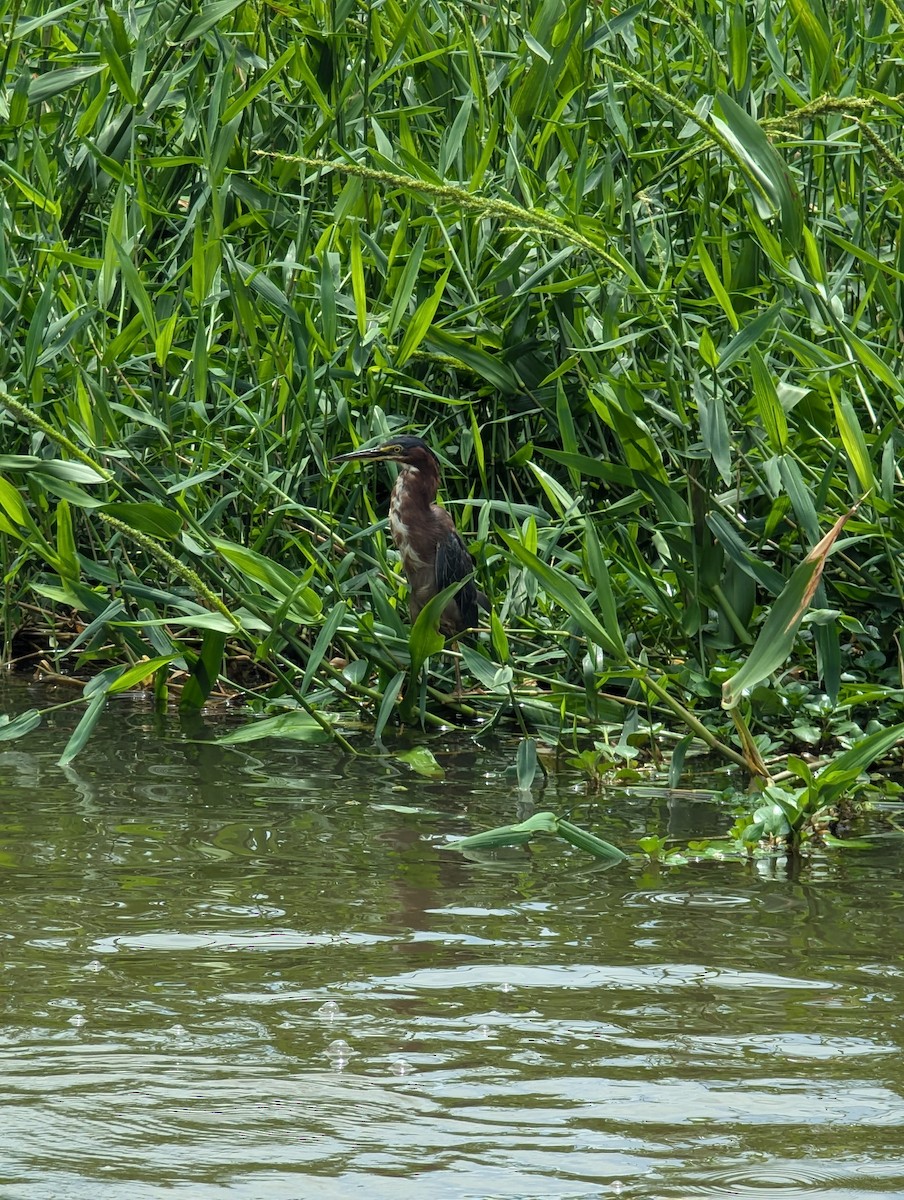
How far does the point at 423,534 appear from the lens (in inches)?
212

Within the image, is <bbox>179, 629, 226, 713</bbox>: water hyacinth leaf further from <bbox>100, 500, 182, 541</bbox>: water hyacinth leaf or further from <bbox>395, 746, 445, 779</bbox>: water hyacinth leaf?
<bbox>395, 746, 445, 779</bbox>: water hyacinth leaf

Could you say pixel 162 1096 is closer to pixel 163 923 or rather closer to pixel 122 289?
pixel 163 923

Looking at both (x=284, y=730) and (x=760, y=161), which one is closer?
(x=760, y=161)

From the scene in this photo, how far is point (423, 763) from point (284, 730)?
39 cm

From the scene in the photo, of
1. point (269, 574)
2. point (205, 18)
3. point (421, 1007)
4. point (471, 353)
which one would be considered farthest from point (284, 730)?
point (205, 18)

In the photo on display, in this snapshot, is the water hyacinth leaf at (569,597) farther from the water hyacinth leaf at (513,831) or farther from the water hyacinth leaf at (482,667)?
the water hyacinth leaf at (513,831)

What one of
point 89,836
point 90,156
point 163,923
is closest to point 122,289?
point 90,156

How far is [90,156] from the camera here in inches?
219

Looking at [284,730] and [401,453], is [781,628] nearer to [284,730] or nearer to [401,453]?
[284,730]

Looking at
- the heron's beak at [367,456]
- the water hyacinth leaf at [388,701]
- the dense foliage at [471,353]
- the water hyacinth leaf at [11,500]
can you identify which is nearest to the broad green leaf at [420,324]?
the dense foliage at [471,353]

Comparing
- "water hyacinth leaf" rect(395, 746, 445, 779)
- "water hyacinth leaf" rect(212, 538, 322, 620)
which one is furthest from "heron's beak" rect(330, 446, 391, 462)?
"water hyacinth leaf" rect(395, 746, 445, 779)

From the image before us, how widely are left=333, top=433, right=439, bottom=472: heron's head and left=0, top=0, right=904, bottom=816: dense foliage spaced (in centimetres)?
15

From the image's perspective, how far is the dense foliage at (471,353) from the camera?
449cm

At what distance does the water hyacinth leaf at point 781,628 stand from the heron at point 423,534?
1.68 meters
